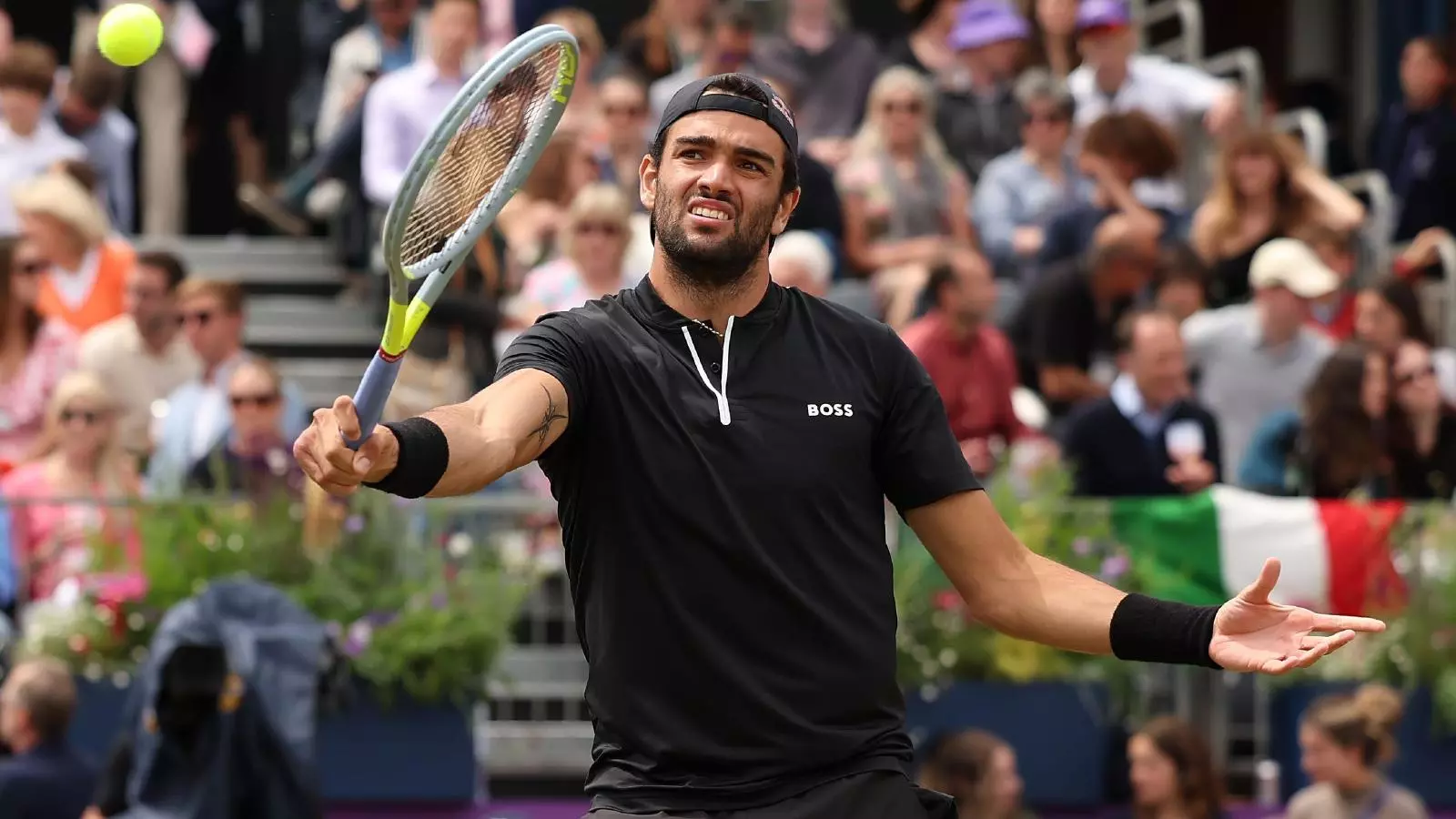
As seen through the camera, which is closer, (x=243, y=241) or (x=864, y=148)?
(x=864, y=148)

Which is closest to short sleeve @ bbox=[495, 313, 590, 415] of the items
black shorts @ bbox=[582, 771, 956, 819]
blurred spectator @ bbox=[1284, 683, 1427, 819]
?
black shorts @ bbox=[582, 771, 956, 819]

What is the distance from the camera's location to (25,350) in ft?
33.4

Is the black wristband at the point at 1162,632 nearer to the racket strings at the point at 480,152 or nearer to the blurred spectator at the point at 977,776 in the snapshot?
the racket strings at the point at 480,152

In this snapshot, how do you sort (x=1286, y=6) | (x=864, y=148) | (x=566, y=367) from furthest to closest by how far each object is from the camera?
1. (x=1286, y=6)
2. (x=864, y=148)
3. (x=566, y=367)

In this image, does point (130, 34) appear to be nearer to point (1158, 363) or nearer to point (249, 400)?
point (249, 400)

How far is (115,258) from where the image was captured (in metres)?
10.6

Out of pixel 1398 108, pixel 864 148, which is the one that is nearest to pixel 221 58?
pixel 864 148

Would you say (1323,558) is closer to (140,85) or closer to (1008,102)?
(1008,102)

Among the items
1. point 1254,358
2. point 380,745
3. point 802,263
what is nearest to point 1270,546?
point 1254,358

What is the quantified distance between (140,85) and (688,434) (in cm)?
900

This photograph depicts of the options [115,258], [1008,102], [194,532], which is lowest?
[194,532]

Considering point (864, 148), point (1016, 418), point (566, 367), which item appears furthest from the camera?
point (864, 148)

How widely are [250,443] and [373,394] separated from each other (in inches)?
218

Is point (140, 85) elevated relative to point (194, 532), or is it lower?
elevated
